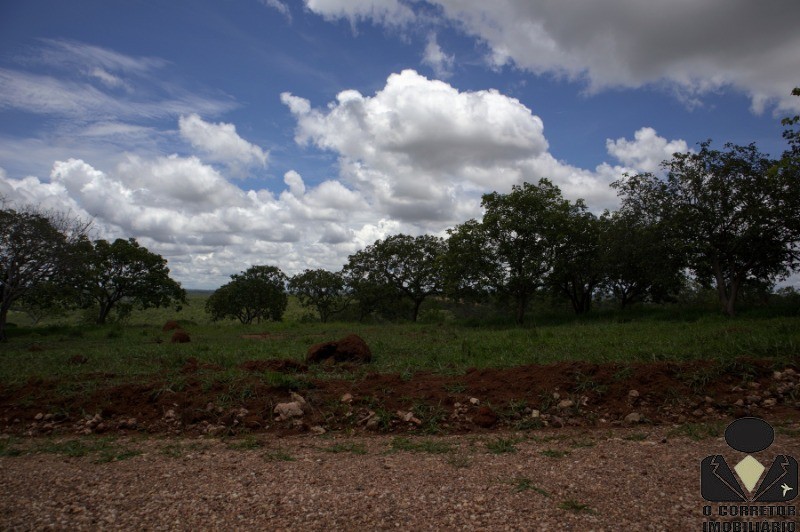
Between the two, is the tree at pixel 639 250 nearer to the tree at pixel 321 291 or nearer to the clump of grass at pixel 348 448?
the clump of grass at pixel 348 448

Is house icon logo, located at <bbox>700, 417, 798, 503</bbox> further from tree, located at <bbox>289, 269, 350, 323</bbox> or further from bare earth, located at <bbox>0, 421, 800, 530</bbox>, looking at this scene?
tree, located at <bbox>289, 269, 350, 323</bbox>

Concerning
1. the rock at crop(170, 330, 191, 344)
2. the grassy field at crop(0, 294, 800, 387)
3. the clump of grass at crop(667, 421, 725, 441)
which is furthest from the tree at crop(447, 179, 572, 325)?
the clump of grass at crop(667, 421, 725, 441)

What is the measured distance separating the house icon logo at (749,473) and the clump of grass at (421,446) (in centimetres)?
267

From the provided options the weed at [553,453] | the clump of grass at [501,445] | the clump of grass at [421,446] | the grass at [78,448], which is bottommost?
the grass at [78,448]

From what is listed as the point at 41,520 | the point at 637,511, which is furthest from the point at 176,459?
the point at 637,511

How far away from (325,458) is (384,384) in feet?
9.13

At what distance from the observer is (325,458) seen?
548 centimetres

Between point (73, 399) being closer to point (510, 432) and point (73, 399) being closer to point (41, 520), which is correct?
point (41, 520)

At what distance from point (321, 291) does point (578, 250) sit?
86.0 feet

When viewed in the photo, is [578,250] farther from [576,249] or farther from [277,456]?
[277,456]

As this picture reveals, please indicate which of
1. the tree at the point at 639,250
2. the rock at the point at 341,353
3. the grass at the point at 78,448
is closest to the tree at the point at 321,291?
the tree at the point at 639,250

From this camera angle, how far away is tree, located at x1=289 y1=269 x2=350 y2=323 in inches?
1761

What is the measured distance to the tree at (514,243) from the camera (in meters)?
24.6

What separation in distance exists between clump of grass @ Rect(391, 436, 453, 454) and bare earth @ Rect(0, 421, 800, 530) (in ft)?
0.07
